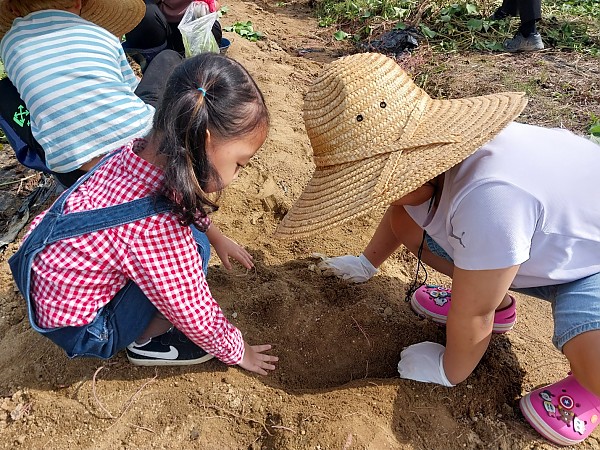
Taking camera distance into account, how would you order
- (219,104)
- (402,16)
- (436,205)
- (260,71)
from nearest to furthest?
(219,104) → (436,205) → (260,71) → (402,16)

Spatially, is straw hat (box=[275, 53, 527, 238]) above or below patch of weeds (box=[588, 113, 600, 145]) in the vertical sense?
above

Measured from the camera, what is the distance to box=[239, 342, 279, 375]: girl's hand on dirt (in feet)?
5.53

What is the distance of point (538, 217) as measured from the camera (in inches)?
52.2

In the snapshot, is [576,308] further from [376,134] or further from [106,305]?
[106,305]

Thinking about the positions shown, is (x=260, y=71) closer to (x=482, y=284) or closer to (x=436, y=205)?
(x=436, y=205)

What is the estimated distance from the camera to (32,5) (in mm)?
1934

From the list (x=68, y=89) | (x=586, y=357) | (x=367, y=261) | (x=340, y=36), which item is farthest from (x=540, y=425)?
(x=340, y=36)

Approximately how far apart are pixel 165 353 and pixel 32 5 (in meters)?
1.37

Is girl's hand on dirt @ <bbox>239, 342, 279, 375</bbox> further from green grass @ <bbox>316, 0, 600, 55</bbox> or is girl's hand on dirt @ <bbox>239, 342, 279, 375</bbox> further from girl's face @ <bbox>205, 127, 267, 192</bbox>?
green grass @ <bbox>316, 0, 600, 55</bbox>

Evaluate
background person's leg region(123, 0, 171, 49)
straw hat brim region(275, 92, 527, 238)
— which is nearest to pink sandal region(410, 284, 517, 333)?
straw hat brim region(275, 92, 527, 238)

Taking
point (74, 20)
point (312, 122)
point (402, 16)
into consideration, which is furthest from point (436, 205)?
point (402, 16)

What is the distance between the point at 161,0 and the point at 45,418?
8.65ft

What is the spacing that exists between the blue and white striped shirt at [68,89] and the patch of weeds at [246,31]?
111 inches

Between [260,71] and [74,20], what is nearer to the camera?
[74,20]
